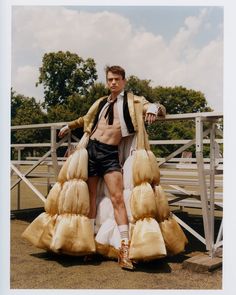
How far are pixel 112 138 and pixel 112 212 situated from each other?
821 mm

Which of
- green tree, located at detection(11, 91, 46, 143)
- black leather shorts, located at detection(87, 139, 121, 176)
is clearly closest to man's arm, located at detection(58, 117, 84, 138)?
black leather shorts, located at detection(87, 139, 121, 176)

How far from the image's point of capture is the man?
4.57 m

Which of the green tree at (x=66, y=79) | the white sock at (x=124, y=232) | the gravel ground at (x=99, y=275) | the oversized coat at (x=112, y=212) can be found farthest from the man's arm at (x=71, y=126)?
the green tree at (x=66, y=79)

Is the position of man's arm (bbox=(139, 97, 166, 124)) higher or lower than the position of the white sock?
higher

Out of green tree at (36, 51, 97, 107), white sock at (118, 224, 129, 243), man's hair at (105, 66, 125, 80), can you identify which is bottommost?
white sock at (118, 224, 129, 243)

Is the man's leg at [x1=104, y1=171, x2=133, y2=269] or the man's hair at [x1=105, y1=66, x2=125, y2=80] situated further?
the man's hair at [x1=105, y1=66, x2=125, y2=80]

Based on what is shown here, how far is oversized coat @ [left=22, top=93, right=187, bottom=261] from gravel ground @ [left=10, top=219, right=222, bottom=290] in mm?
162

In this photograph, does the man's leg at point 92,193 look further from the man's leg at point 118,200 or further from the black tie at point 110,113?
the black tie at point 110,113

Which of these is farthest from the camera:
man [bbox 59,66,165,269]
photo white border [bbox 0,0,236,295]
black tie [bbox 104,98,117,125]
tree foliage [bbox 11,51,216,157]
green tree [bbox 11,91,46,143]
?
tree foliage [bbox 11,51,216,157]

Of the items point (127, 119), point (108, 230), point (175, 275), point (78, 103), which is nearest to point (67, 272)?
point (108, 230)

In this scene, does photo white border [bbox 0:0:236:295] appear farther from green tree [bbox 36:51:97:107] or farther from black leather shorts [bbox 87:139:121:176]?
green tree [bbox 36:51:97:107]

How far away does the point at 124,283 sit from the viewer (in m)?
4.04

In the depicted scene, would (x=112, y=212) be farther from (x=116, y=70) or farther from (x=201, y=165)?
(x=116, y=70)
